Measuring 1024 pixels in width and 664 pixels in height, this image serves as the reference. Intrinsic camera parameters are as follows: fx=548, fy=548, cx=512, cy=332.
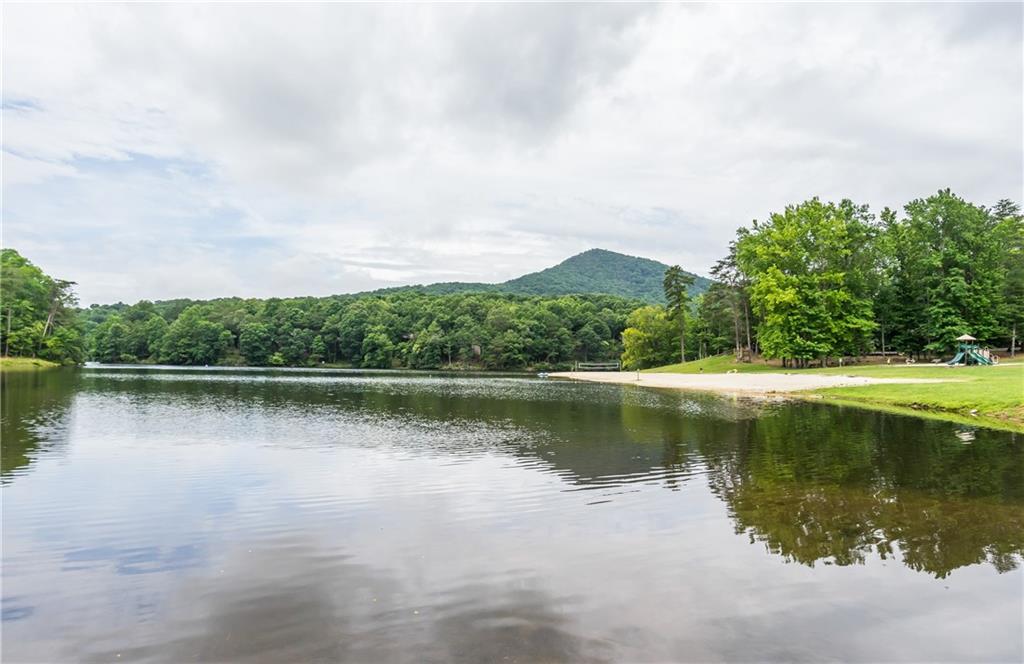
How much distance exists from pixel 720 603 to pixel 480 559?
12.2 feet

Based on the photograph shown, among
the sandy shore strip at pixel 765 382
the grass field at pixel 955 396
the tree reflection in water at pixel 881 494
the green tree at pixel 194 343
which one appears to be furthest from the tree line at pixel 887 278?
the green tree at pixel 194 343

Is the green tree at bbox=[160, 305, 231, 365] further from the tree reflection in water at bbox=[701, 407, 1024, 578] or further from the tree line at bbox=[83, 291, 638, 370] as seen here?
the tree reflection in water at bbox=[701, 407, 1024, 578]

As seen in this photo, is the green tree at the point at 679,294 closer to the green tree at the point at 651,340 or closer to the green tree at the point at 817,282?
the green tree at the point at 651,340

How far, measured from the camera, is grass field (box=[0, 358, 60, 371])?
74.4 metres

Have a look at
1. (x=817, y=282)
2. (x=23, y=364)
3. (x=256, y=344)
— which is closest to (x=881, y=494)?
(x=817, y=282)

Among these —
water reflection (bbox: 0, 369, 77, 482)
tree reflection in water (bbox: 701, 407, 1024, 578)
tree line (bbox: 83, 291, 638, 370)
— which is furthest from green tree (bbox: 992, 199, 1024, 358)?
tree line (bbox: 83, 291, 638, 370)

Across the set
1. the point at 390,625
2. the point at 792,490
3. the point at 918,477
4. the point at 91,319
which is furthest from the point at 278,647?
the point at 91,319

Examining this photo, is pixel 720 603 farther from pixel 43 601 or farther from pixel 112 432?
pixel 112 432

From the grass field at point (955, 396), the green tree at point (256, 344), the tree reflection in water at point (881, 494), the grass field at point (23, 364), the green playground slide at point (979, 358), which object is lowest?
the tree reflection in water at point (881, 494)

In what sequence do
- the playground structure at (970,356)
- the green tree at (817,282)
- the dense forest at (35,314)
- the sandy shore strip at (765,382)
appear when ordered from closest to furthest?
1. the sandy shore strip at (765,382)
2. the playground structure at (970,356)
3. the green tree at (817,282)
4. the dense forest at (35,314)

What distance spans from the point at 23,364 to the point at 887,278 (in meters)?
115

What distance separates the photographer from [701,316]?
3612 inches

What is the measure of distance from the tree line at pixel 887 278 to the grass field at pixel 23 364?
319ft

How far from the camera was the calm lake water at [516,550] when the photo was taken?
6.31 meters
